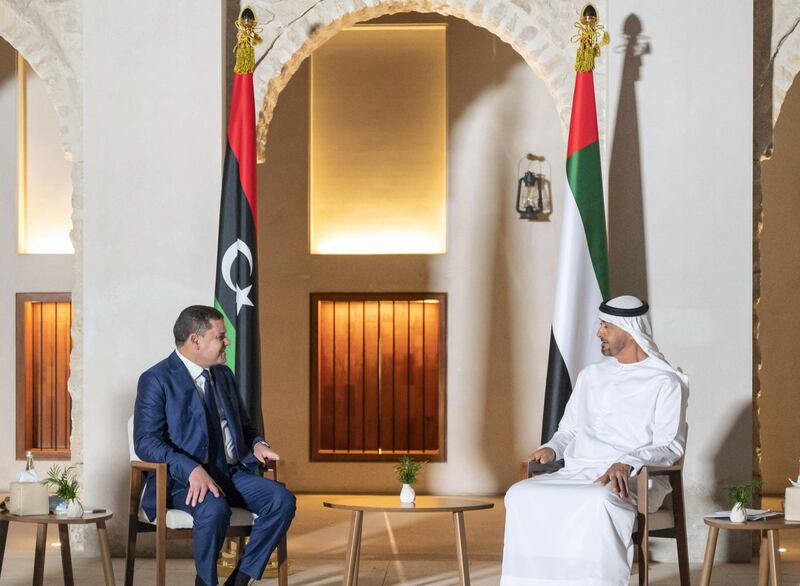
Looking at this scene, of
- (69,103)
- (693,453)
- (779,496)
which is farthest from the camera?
(779,496)

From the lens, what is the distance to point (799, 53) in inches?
251

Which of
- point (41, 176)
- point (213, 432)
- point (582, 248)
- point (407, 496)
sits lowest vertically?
point (407, 496)

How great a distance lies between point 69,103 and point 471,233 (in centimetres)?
364

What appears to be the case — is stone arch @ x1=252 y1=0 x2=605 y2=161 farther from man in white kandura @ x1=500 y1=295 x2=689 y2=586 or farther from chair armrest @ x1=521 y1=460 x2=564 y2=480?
chair armrest @ x1=521 y1=460 x2=564 y2=480

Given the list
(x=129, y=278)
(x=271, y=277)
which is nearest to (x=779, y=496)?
(x=271, y=277)

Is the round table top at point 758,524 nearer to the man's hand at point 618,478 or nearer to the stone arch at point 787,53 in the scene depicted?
the man's hand at point 618,478

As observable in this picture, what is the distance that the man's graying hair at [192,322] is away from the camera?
4.80 metres

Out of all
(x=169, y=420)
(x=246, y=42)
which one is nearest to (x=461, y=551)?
(x=169, y=420)

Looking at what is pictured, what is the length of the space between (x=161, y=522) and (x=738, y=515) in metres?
2.27

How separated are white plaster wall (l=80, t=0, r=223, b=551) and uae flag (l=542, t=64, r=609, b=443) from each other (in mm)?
1890

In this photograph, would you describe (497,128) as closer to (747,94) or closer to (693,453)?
(747,94)

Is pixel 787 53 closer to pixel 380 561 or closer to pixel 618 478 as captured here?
pixel 618 478

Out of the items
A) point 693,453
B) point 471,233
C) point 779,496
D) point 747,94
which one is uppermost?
point 747,94

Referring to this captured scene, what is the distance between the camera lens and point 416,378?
9383 mm
